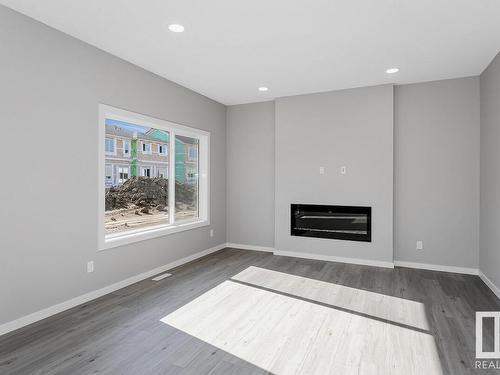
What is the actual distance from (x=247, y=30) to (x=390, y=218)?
338 centimetres

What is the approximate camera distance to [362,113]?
4641 mm

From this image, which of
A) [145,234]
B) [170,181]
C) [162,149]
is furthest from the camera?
[170,181]

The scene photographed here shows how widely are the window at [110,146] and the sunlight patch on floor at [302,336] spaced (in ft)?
6.81

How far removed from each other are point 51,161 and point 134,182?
1271 mm

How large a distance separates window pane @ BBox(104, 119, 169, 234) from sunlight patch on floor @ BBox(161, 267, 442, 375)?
1524mm

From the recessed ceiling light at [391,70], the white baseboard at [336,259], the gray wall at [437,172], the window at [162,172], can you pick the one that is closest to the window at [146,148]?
the window at [162,172]

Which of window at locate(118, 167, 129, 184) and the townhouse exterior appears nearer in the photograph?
the townhouse exterior

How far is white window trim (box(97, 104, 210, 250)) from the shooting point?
3342 millimetres

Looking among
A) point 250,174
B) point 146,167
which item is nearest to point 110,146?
point 146,167

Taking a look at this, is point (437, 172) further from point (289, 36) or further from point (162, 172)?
point (162, 172)

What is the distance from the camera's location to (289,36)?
9.80ft

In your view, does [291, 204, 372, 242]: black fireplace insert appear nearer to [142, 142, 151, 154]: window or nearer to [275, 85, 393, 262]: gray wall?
[275, 85, 393, 262]: gray wall

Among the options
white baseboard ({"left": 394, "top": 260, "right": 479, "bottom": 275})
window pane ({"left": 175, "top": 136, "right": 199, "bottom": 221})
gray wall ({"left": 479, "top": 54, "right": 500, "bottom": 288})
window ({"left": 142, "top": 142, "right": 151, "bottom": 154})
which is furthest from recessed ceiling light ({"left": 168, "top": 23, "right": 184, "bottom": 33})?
white baseboard ({"left": 394, "top": 260, "right": 479, "bottom": 275})

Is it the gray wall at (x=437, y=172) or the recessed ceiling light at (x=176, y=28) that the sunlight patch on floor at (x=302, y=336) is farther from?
the recessed ceiling light at (x=176, y=28)
